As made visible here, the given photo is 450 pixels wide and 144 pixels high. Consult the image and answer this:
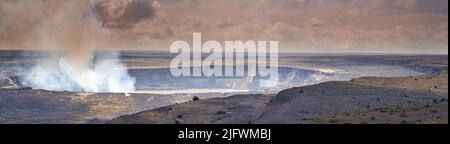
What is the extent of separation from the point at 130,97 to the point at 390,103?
80185 mm

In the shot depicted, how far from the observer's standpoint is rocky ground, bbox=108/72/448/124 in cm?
3847

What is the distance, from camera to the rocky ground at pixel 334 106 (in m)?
38.5

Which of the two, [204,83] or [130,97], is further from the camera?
[204,83]

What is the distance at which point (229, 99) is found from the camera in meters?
62.8

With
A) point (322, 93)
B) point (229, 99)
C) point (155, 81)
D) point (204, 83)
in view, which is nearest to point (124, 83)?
point (155, 81)

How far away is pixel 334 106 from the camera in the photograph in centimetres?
4572

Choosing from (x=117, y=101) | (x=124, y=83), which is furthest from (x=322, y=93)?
(x=124, y=83)

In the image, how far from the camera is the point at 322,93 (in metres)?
53.1

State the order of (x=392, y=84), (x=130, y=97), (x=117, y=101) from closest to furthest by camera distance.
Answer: (x=392, y=84), (x=117, y=101), (x=130, y=97)

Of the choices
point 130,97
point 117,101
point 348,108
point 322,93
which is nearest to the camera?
point 348,108

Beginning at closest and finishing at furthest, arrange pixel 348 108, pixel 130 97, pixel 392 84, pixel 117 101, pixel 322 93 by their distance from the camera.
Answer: pixel 348 108
pixel 322 93
pixel 392 84
pixel 117 101
pixel 130 97
